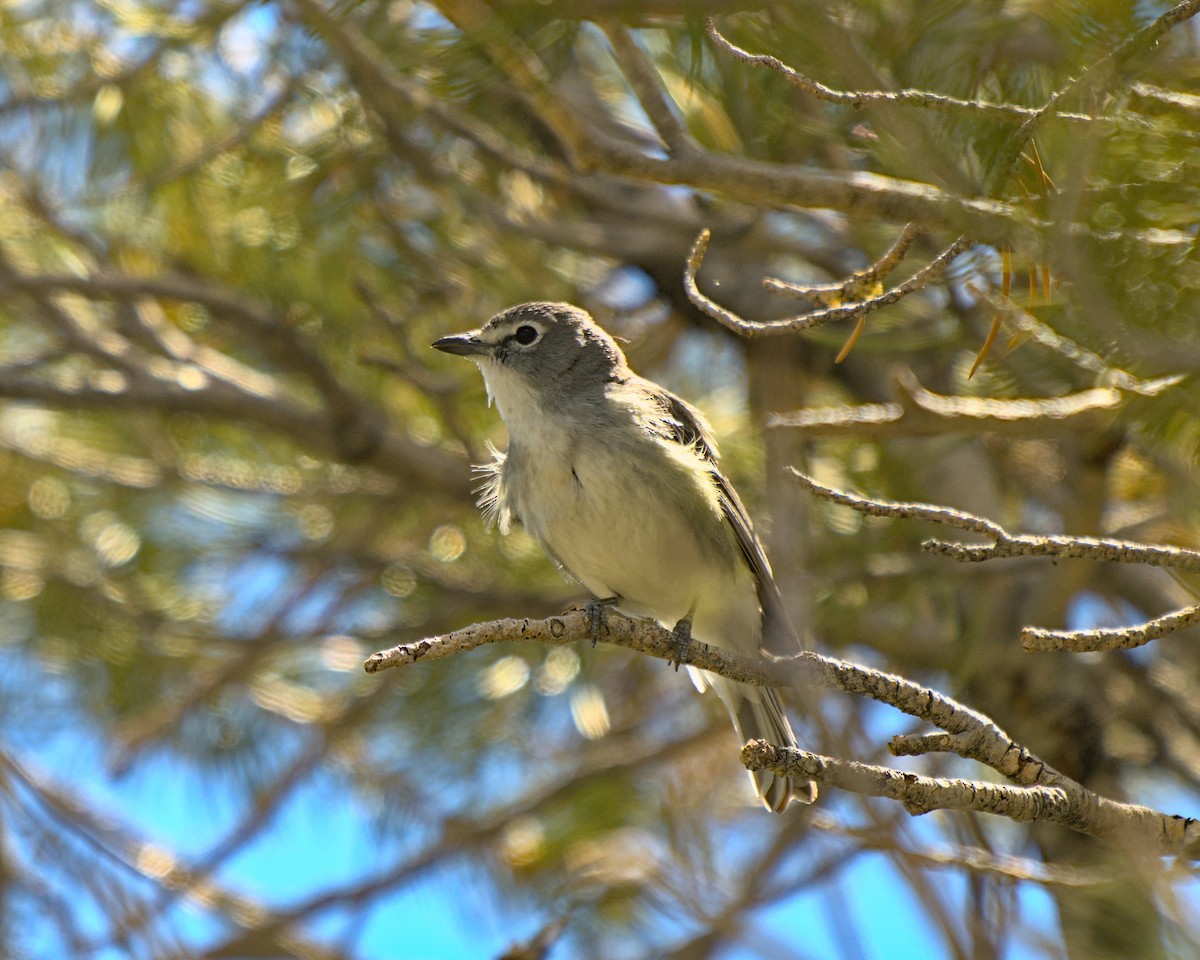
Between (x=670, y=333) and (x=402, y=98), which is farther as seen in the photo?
(x=670, y=333)

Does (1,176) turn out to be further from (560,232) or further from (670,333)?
(670,333)

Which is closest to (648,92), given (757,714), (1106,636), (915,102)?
(915,102)

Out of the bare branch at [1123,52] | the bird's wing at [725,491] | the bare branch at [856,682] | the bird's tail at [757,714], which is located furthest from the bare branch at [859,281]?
the bird's tail at [757,714]

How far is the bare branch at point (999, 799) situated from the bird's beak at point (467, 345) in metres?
2.11

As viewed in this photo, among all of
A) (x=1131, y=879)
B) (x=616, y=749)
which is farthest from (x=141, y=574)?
(x=1131, y=879)

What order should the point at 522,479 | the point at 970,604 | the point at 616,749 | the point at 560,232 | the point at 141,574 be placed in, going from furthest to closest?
the point at 141,574
the point at 616,749
the point at 560,232
the point at 970,604
the point at 522,479

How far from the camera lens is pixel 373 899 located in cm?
402

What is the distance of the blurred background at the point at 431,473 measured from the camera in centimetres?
321

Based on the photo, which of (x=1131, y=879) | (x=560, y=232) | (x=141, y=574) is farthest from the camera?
(x=141, y=574)

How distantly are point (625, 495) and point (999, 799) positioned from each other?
5.09ft

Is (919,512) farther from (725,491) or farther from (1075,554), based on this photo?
(725,491)

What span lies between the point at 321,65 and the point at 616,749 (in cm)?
245

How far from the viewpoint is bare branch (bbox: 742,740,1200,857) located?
1778 millimetres

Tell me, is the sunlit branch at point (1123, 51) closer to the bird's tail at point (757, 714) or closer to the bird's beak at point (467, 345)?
the bird's tail at point (757, 714)
